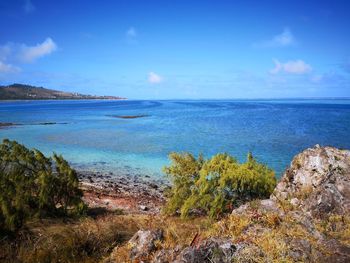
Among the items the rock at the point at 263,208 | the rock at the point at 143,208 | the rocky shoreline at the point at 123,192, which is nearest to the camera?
the rock at the point at 263,208

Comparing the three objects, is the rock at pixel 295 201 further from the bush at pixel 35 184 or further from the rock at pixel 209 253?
the bush at pixel 35 184

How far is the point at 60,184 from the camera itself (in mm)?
18578

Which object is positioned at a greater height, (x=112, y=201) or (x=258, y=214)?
(x=258, y=214)

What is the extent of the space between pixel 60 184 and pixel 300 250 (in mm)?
15050

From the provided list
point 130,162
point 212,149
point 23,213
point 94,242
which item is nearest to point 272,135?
point 212,149

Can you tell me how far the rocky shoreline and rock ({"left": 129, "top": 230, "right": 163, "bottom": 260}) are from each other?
46.9 ft

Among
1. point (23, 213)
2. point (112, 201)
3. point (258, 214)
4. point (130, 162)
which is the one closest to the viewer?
point (258, 214)

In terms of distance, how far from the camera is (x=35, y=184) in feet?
58.5

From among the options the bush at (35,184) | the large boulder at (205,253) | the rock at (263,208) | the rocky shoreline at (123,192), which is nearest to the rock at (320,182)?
the rock at (263,208)

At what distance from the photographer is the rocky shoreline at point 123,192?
22.9m

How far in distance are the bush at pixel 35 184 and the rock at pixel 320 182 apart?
11206 mm

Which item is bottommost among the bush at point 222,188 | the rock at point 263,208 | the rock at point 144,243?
the bush at point 222,188

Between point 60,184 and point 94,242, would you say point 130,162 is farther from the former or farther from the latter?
point 94,242

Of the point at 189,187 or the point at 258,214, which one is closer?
the point at 258,214
